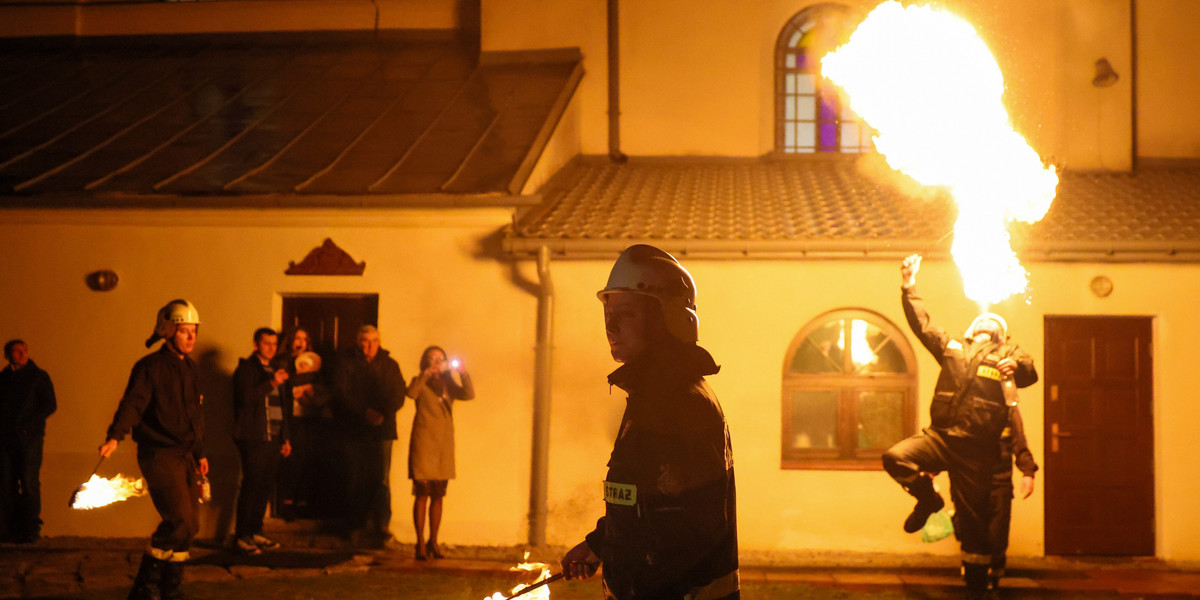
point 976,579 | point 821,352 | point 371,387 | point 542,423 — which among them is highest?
point 821,352

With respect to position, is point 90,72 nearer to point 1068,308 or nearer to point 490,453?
point 490,453

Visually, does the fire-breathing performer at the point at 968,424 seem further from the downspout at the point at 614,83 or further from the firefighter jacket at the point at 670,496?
the downspout at the point at 614,83

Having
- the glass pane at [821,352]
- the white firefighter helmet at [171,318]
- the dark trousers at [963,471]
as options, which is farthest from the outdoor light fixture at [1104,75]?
the white firefighter helmet at [171,318]

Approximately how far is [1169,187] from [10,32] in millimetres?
16593

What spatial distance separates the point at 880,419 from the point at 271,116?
8.22 meters

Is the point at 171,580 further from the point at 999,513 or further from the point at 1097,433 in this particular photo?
the point at 1097,433

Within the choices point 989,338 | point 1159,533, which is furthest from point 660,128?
point 1159,533

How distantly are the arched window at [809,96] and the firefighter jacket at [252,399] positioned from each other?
297 inches

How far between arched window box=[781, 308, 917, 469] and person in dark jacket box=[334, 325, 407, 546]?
401 centimetres

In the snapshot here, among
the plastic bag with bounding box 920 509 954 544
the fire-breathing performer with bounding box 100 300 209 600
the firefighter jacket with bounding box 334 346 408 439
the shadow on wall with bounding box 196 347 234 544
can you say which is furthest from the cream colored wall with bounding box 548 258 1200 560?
the fire-breathing performer with bounding box 100 300 209 600

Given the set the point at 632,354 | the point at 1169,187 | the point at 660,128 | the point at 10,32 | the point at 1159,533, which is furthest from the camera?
the point at 10,32

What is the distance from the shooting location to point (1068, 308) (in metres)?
9.77

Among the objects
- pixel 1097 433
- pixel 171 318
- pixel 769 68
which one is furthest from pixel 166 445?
pixel 769 68

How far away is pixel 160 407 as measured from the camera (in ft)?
23.0
